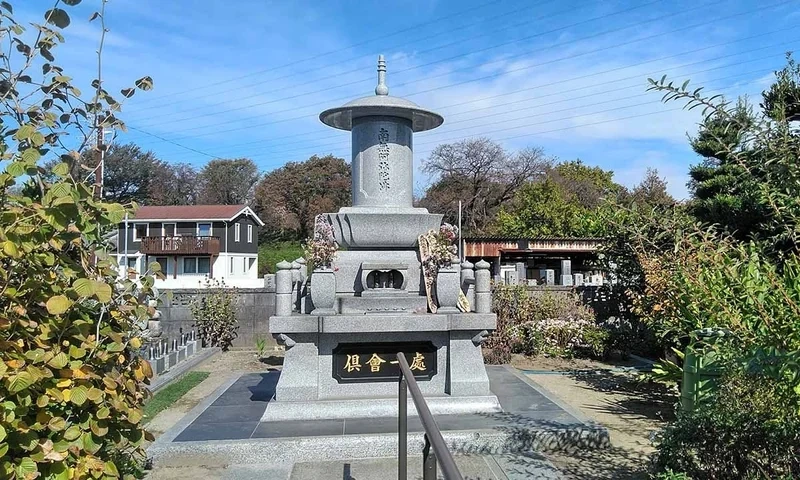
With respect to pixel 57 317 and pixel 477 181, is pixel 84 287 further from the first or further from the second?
pixel 477 181

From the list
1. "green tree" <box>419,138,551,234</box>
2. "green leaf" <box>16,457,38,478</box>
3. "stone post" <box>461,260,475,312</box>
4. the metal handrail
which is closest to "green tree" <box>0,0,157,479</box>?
Result: "green leaf" <box>16,457,38,478</box>

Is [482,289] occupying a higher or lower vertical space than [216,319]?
higher

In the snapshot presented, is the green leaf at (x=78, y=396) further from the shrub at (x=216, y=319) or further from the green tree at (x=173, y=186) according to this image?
the green tree at (x=173, y=186)

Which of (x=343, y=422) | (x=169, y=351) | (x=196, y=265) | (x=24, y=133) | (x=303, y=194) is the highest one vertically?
(x=303, y=194)

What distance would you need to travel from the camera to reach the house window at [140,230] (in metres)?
30.6

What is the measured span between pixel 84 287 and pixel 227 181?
41.8 meters

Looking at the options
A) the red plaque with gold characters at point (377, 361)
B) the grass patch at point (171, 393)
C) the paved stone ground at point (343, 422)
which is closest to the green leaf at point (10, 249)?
the paved stone ground at point (343, 422)

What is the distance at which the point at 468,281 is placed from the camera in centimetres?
648

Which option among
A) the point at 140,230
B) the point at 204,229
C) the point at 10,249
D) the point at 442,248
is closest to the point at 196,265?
the point at 204,229

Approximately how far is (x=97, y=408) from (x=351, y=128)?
5303mm

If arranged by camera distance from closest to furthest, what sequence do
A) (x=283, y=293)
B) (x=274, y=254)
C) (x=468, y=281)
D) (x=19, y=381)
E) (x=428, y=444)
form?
(x=19, y=381)
(x=428, y=444)
(x=283, y=293)
(x=468, y=281)
(x=274, y=254)

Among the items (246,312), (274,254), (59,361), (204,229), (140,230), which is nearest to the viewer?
(59,361)

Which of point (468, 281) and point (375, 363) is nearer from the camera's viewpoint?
point (375, 363)

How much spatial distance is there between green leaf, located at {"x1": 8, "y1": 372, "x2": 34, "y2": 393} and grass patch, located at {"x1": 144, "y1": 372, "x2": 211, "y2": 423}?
4.54 m
